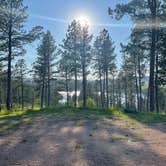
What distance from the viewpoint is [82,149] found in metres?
7.39

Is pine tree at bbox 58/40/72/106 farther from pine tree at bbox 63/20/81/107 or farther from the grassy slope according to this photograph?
the grassy slope

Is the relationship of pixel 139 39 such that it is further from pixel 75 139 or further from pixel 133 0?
pixel 75 139

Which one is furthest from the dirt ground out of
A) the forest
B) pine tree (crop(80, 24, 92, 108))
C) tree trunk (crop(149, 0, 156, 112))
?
pine tree (crop(80, 24, 92, 108))

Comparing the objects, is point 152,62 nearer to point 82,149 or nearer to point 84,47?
point 82,149

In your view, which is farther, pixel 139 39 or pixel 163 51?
pixel 163 51

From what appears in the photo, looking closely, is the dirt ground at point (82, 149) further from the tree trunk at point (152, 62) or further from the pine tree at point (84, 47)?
the pine tree at point (84, 47)

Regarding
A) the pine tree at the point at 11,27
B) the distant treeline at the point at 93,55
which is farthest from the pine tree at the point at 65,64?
the pine tree at the point at 11,27

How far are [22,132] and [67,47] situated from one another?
118 feet

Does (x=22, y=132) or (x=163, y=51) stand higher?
(x=163, y=51)

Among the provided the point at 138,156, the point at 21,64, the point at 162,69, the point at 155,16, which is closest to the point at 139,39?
the point at 155,16

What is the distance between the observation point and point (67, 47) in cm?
4600

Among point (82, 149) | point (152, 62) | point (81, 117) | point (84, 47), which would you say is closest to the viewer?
point (82, 149)


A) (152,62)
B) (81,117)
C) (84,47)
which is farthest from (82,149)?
(84,47)

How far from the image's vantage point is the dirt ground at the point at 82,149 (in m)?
6.16
